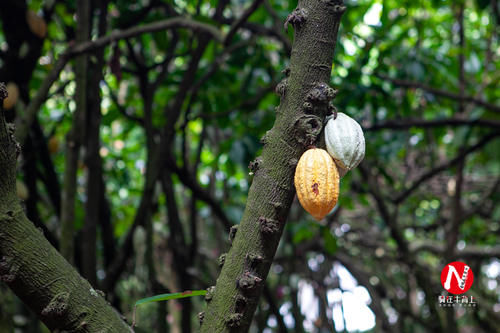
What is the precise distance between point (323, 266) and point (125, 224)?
145 centimetres

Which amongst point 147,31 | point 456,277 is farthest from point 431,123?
point 147,31

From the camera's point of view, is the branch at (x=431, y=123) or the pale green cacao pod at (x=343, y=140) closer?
the pale green cacao pod at (x=343, y=140)

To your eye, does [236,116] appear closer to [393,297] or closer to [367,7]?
[367,7]

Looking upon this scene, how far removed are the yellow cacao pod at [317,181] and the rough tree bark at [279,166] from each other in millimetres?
21

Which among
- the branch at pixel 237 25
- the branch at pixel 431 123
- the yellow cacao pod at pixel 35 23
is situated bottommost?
the branch at pixel 431 123

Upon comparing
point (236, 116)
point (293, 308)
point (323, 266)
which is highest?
point (236, 116)

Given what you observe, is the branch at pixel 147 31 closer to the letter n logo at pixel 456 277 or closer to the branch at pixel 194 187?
the branch at pixel 194 187

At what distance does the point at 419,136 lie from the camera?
374 cm

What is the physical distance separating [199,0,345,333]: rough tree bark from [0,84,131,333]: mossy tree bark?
19cm

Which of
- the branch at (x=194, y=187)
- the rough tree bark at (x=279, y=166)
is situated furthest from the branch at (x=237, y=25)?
the branch at (x=194, y=187)

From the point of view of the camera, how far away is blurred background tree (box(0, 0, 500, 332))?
2.05 metres

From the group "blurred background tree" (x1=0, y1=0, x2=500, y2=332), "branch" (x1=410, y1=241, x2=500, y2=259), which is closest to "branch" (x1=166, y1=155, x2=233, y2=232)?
"blurred background tree" (x1=0, y1=0, x2=500, y2=332)

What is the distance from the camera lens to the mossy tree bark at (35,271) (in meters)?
0.69

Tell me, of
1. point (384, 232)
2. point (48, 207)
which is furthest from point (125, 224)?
point (384, 232)
